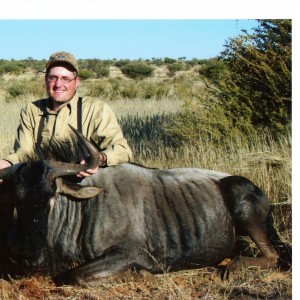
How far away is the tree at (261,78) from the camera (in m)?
8.14

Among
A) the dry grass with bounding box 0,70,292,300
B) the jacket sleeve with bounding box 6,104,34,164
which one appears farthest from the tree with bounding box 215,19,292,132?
the jacket sleeve with bounding box 6,104,34,164

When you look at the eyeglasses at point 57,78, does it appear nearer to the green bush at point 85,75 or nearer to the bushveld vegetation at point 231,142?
the bushveld vegetation at point 231,142

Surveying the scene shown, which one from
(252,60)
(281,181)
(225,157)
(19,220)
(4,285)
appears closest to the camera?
(19,220)

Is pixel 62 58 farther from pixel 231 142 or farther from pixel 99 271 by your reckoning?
pixel 231 142

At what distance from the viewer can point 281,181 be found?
5.75 meters

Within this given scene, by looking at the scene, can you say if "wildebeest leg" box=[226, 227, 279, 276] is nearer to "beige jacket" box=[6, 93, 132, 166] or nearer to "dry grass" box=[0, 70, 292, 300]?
"dry grass" box=[0, 70, 292, 300]

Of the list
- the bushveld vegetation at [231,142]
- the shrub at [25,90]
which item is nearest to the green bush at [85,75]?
the shrub at [25,90]

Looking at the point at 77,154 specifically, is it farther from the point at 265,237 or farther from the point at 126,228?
the point at 265,237

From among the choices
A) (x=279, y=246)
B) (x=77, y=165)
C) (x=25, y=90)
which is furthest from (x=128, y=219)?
(x=25, y=90)

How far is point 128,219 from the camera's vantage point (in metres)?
4.38

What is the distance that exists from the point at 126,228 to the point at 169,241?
0.47 m

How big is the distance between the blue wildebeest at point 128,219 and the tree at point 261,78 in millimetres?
3533

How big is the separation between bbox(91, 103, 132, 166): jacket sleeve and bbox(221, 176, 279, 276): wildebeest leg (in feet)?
3.47
